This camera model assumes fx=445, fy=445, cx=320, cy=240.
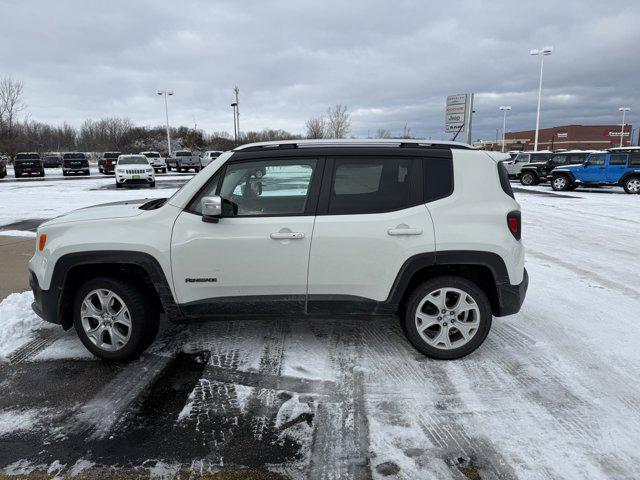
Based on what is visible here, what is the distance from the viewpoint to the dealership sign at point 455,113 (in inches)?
847

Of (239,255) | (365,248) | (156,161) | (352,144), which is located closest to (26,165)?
(156,161)

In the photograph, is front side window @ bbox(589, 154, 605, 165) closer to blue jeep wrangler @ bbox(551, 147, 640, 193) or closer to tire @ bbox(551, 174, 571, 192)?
blue jeep wrangler @ bbox(551, 147, 640, 193)

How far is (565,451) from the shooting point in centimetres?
267

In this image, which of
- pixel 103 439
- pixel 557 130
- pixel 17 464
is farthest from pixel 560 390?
pixel 557 130

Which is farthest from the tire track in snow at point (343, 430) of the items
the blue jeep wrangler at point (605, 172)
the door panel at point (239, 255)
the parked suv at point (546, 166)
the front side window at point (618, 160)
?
the parked suv at point (546, 166)

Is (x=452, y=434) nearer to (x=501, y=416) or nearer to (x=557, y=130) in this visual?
A: (x=501, y=416)

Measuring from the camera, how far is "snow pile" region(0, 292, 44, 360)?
4242 mm

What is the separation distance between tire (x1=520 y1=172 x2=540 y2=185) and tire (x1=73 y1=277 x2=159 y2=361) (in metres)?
25.5

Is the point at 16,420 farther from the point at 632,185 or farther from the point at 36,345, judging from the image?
the point at 632,185

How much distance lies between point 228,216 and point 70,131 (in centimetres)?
10880

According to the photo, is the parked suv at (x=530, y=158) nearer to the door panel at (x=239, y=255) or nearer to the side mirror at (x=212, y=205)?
the door panel at (x=239, y=255)

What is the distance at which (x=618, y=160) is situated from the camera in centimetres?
1998

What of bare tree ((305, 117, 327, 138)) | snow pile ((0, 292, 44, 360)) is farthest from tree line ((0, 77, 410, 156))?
snow pile ((0, 292, 44, 360))

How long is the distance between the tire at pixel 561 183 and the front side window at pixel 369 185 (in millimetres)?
20563
